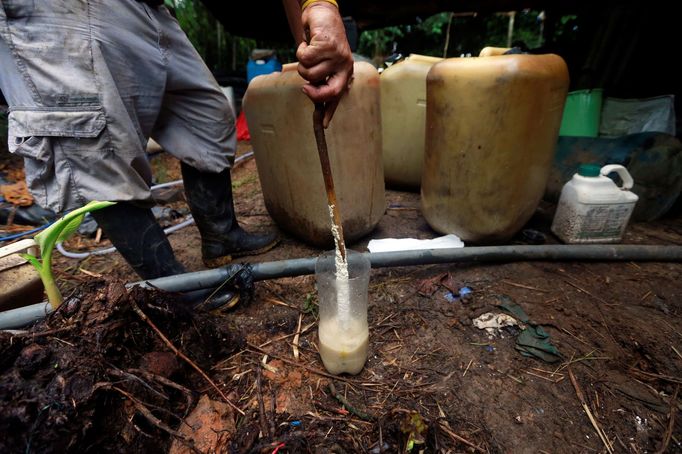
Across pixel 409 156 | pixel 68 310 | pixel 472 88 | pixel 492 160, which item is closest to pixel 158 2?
pixel 68 310

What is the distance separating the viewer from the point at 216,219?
71.6 inches

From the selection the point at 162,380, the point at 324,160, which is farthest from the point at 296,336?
the point at 324,160

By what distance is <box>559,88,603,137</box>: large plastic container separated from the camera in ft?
9.66

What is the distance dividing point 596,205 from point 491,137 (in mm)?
857

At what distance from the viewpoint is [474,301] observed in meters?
1.57

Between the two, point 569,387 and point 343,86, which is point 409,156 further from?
point 569,387

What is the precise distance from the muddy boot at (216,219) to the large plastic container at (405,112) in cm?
142

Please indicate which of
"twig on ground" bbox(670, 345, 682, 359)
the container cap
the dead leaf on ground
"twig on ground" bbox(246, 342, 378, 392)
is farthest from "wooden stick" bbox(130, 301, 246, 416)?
the dead leaf on ground

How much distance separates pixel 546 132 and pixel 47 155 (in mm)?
2294

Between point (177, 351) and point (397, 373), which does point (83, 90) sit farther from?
point (397, 373)

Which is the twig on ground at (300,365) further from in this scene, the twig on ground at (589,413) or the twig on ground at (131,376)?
the twig on ground at (589,413)

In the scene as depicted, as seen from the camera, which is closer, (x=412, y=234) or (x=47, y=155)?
(x=47, y=155)

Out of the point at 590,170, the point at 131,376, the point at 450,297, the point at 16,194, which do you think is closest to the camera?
the point at 131,376

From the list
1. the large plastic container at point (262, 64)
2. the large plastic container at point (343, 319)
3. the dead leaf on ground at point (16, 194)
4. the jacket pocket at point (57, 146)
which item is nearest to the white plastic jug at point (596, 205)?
the large plastic container at point (343, 319)
